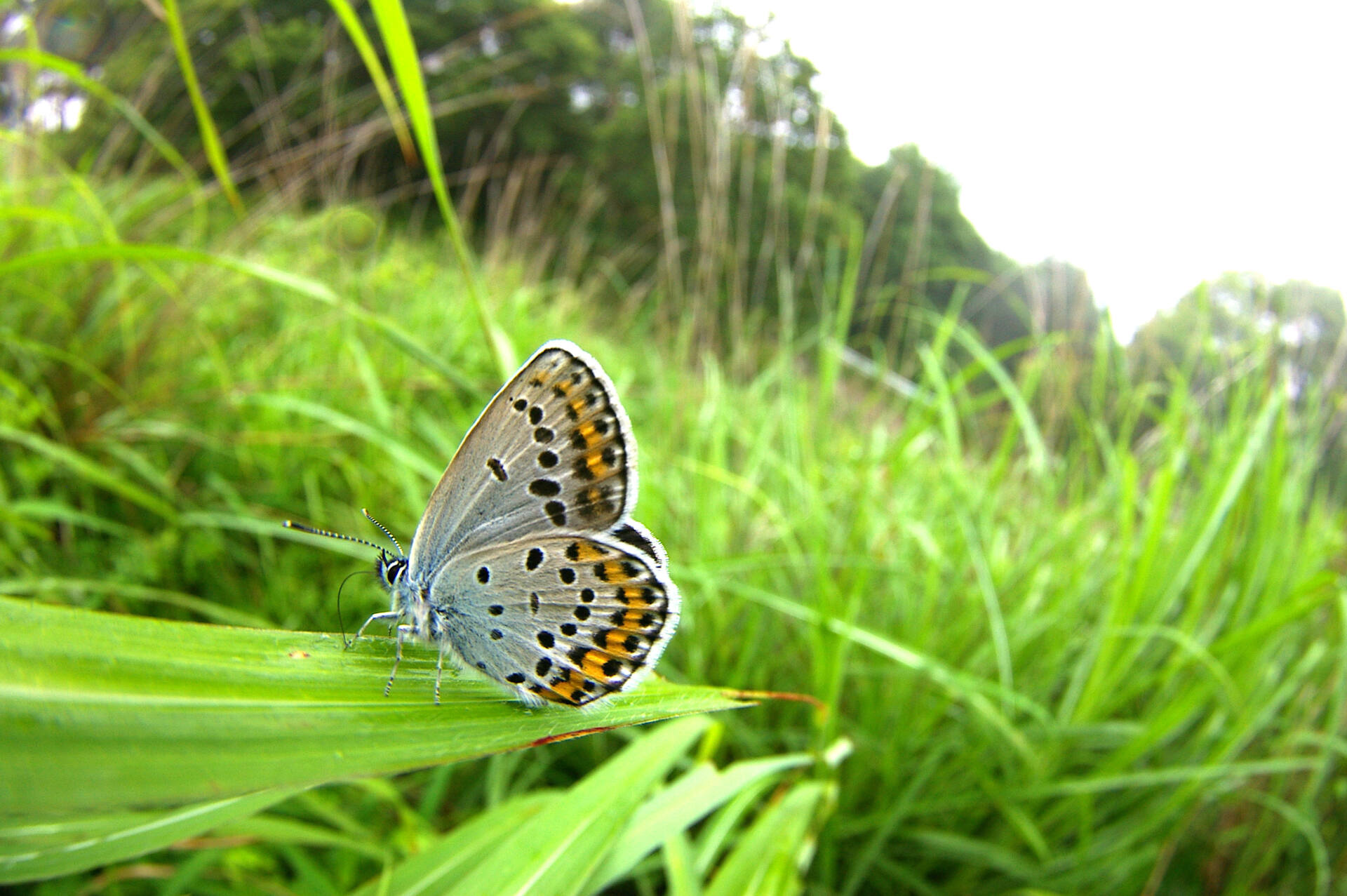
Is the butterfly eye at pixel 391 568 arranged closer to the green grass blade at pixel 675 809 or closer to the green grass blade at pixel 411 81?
the green grass blade at pixel 411 81

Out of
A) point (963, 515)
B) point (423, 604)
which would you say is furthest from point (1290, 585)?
point (423, 604)

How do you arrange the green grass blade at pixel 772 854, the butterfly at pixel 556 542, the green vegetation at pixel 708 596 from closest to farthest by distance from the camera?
the green vegetation at pixel 708 596 → the butterfly at pixel 556 542 → the green grass blade at pixel 772 854

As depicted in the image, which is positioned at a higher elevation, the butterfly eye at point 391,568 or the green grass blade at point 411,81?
the green grass blade at point 411,81

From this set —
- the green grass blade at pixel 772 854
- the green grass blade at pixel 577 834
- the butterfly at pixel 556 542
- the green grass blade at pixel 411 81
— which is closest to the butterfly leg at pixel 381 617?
the butterfly at pixel 556 542

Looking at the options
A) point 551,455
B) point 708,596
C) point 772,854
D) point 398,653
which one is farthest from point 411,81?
point 708,596

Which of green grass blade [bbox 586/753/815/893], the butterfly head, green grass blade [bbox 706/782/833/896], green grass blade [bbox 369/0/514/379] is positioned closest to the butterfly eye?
the butterfly head

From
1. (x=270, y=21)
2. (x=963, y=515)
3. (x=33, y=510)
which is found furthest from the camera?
(x=270, y=21)

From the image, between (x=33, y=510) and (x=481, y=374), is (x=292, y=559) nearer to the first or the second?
(x=33, y=510)
